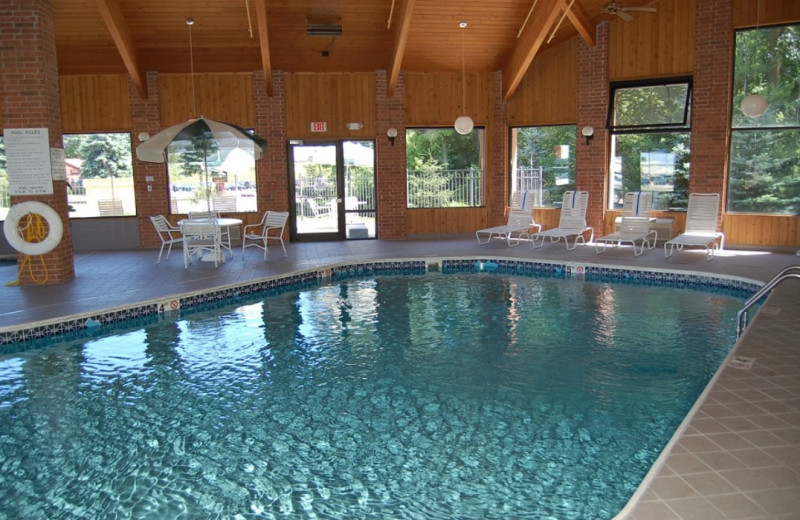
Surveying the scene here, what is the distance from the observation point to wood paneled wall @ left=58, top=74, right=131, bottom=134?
1216cm

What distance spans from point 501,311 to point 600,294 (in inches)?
64.7

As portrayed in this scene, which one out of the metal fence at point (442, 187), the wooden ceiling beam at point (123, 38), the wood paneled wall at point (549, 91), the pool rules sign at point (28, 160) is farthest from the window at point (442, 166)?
the pool rules sign at point (28, 160)

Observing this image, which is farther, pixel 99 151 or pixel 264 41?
pixel 99 151

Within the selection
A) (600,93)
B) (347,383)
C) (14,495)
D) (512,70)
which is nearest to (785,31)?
(600,93)

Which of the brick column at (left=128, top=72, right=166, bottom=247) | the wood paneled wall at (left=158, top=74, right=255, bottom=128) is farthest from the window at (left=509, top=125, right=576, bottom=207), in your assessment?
the brick column at (left=128, top=72, right=166, bottom=247)

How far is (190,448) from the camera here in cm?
424

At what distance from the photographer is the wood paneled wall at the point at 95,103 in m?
12.2

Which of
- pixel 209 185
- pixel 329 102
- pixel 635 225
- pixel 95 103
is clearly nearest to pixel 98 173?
pixel 95 103

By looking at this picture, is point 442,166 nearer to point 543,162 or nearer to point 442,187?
point 442,187

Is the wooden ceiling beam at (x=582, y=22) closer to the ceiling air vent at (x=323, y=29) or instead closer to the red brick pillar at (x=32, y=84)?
the ceiling air vent at (x=323, y=29)

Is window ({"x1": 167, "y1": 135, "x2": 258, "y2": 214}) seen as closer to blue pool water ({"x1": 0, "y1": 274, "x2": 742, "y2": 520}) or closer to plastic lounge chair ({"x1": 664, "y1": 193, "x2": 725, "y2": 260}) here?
blue pool water ({"x1": 0, "y1": 274, "x2": 742, "y2": 520})

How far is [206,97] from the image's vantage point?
12.4 m

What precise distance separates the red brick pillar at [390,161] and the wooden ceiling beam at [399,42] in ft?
0.65

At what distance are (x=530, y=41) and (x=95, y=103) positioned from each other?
8.19 m
